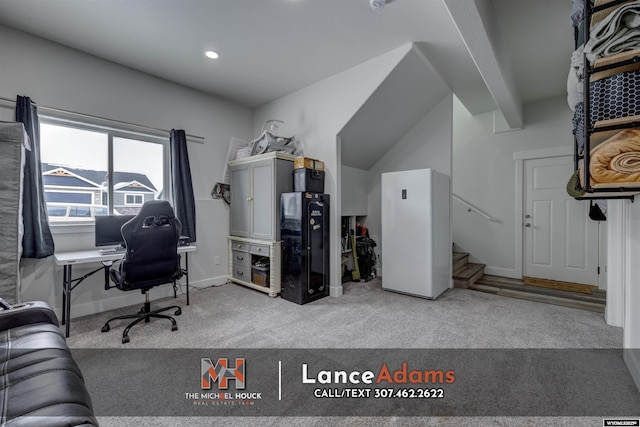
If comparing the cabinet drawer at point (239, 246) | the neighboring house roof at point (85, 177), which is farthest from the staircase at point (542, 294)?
the neighboring house roof at point (85, 177)

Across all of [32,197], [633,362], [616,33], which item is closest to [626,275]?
[633,362]

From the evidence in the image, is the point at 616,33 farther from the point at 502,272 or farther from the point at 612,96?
the point at 502,272

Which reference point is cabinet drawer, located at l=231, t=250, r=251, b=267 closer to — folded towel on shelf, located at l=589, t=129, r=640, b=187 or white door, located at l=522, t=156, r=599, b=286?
folded towel on shelf, located at l=589, t=129, r=640, b=187

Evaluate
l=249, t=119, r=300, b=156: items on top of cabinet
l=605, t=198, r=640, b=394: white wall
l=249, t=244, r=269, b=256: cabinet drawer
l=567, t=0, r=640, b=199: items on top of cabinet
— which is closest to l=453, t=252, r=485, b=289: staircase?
l=605, t=198, r=640, b=394: white wall

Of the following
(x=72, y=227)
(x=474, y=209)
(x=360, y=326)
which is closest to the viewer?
(x=360, y=326)

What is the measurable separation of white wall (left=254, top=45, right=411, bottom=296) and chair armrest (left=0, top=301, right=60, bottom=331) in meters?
2.73

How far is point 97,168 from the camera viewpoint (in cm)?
312

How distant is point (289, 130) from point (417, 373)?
344 cm

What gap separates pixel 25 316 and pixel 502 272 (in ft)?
18.4

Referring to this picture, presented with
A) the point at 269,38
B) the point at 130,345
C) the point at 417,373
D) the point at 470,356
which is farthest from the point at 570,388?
the point at 269,38

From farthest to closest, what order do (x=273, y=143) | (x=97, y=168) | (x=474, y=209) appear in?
(x=474, y=209) < (x=273, y=143) < (x=97, y=168)

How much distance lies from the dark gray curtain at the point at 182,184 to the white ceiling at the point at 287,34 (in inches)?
32.8

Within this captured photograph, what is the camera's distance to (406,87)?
347 cm

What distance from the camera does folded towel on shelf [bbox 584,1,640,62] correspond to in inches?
38.4
